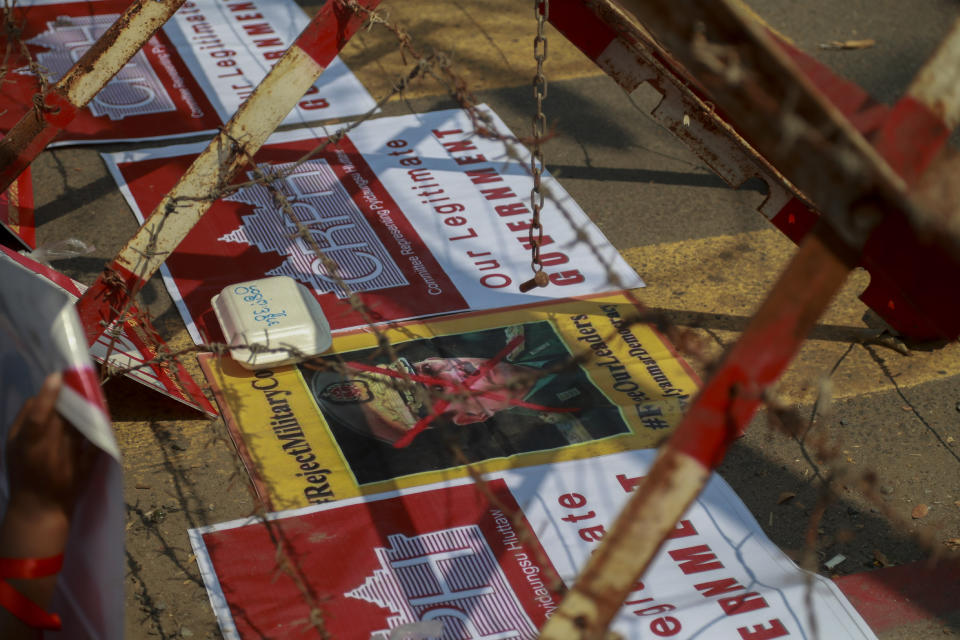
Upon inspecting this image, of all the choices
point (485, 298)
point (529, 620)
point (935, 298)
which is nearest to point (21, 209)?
point (485, 298)

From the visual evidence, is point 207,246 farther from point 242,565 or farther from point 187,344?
point 242,565

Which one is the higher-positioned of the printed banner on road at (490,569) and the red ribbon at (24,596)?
the red ribbon at (24,596)

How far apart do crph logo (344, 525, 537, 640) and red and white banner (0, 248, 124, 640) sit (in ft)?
2.45

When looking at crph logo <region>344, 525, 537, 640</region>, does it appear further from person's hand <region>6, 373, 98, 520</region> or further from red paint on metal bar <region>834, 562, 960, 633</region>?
person's hand <region>6, 373, 98, 520</region>

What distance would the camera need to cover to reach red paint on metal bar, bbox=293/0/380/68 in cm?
182

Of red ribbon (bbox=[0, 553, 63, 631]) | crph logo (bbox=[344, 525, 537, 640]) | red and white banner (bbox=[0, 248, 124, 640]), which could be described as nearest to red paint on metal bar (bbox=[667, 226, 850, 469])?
red and white banner (bbox=[0, 248, 124, 640])

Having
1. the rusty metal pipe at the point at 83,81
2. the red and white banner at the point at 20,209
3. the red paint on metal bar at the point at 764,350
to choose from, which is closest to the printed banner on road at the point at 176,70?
the red and white banner at the point at 20,209

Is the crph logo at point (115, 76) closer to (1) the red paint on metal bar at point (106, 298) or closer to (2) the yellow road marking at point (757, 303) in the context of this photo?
(1) the red paint on metal bar at point (106, 298)

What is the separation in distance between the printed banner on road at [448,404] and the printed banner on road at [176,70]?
1.24 metres

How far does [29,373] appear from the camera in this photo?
1046 millimetres

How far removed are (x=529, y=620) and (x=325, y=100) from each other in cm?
216

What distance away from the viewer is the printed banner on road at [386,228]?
254 centimetres

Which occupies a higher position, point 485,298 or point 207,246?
point 485,298

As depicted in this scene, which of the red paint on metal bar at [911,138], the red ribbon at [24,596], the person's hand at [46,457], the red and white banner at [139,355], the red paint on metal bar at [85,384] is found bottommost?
the red and white banner at [139,355]
